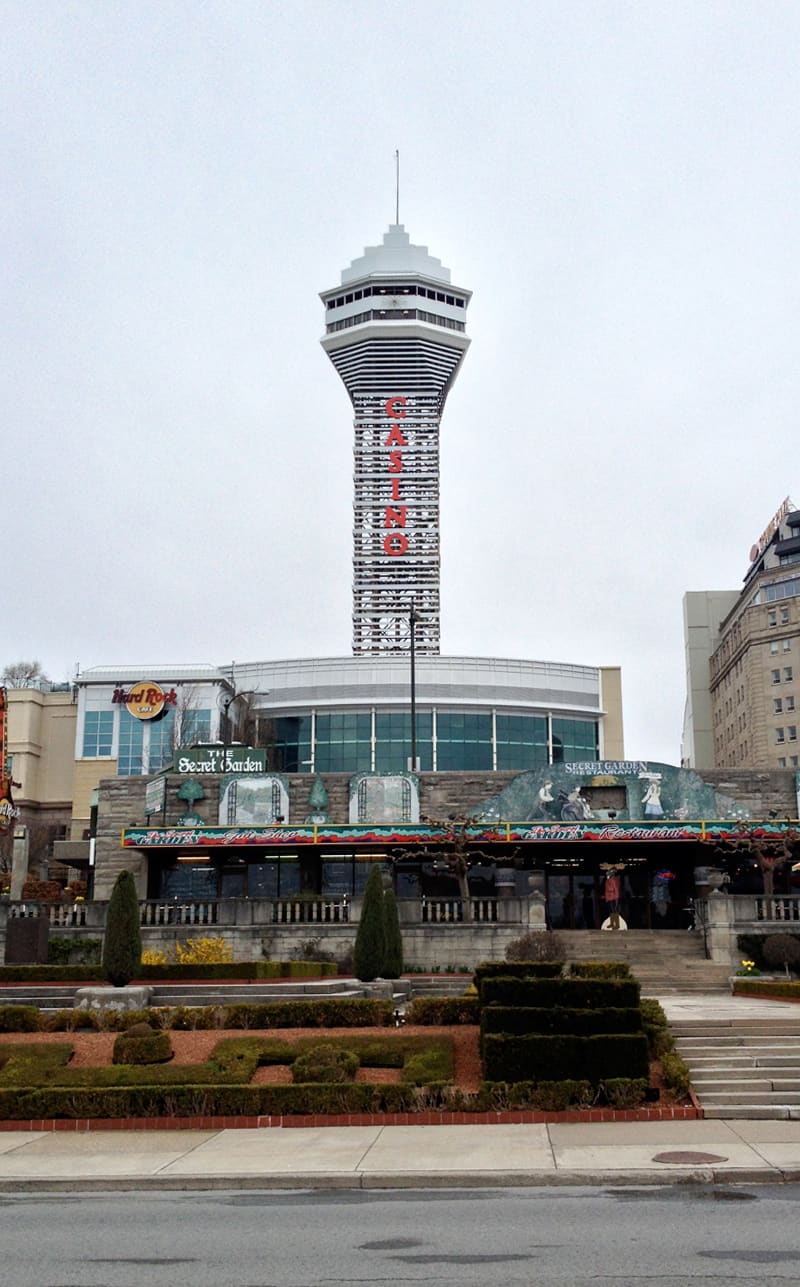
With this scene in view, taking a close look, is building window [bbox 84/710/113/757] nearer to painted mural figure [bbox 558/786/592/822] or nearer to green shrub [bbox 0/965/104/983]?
painted mural figure [bbox 558/786/592/822]

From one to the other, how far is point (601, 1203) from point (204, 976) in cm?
2127

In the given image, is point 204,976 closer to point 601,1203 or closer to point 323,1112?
point 323,1112

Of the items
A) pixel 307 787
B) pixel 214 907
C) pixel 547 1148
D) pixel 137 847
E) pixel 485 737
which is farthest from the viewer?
pixel 485 737

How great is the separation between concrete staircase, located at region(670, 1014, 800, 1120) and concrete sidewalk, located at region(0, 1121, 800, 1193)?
0.76 metres

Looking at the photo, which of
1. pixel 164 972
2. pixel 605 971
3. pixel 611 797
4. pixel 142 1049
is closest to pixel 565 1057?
pixel 605 971

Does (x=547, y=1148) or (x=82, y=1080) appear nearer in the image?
(x=547, y=1148)

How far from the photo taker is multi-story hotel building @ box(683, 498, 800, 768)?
10994 cm

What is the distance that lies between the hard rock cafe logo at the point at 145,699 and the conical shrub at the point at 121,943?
79426 mm

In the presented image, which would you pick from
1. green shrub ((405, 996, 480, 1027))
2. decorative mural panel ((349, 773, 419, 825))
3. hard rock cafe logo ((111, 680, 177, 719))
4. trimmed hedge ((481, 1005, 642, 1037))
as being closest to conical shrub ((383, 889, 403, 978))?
green shrub ((405, 996, 480, 1027))

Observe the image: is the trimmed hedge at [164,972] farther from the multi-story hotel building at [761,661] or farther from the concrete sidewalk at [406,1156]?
the multi-story hotel building at [761,661]

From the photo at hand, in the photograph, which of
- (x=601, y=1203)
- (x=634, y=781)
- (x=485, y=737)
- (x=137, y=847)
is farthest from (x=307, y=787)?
(x=485, y=737)

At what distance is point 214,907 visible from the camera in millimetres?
42281

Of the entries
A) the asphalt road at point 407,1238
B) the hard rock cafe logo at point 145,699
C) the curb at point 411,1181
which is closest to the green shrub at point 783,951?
the curb at point 411,1181

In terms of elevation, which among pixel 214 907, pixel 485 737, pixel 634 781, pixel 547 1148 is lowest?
pixel 547 1148
